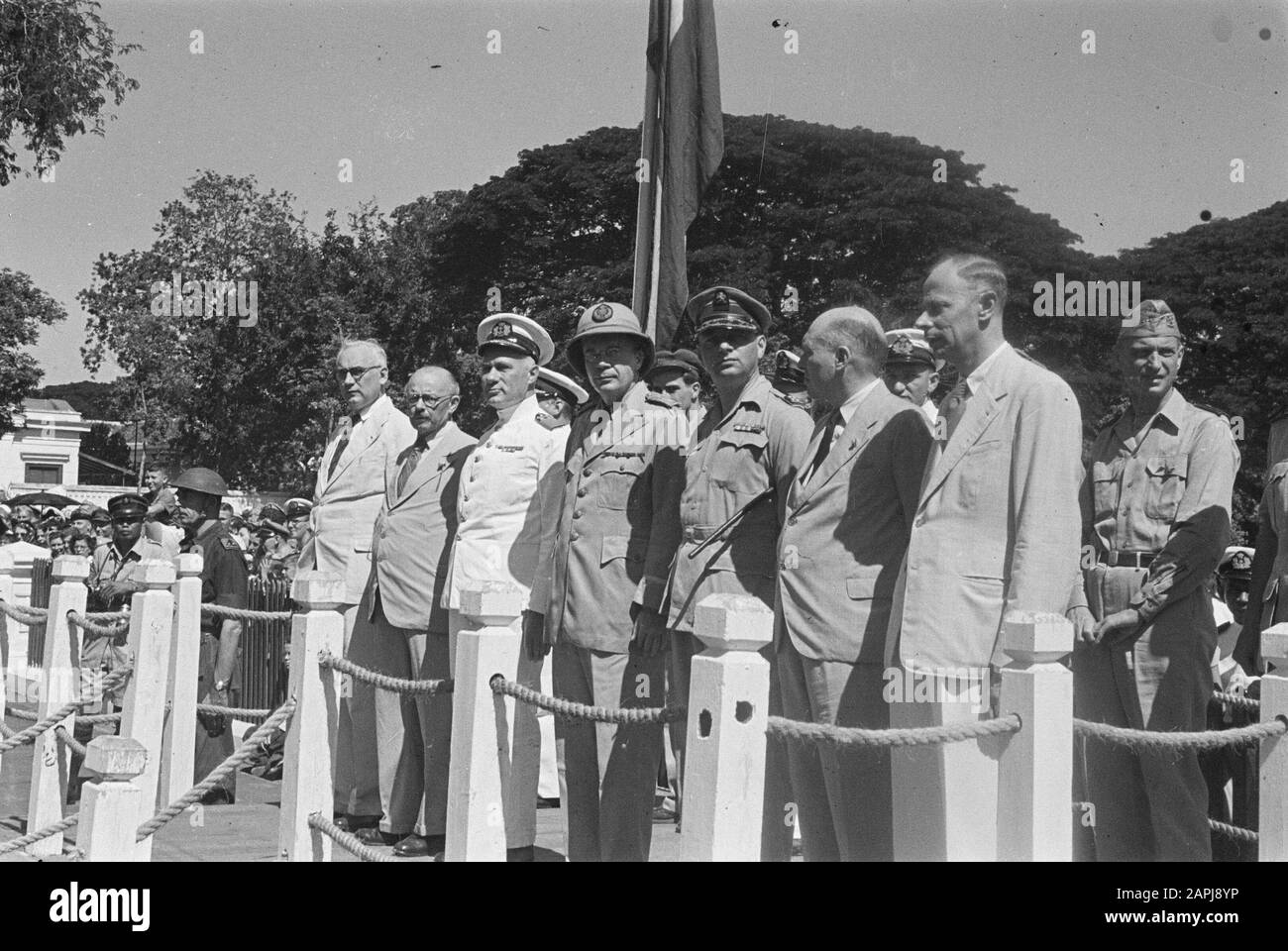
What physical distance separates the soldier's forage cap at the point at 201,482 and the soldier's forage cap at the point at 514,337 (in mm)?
2352

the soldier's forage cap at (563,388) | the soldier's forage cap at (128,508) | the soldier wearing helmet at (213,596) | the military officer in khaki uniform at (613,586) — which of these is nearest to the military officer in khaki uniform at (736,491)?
the military officer in khaki uniform at (613,586)

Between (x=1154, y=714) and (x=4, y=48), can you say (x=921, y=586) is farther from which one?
(x=4, y=48)

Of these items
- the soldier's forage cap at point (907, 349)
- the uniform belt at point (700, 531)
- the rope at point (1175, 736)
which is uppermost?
the soldier's forage cap at point (907, 349)

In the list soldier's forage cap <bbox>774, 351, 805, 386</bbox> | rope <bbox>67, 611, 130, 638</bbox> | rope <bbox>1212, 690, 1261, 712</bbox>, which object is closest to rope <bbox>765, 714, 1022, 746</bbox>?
rope <bbox>1212, 690, 1261, 712</bbox>

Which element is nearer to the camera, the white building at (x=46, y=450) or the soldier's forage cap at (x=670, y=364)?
the soldier's forage cap at (x=670, y=364)

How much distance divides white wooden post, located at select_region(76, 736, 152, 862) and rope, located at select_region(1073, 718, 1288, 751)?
2.33m

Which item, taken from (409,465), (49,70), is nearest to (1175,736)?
(409,465)

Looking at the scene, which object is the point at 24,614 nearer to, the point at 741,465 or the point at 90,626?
the point at 90,626

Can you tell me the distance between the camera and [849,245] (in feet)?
86.4

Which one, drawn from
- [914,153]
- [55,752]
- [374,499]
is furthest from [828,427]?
[914,153]

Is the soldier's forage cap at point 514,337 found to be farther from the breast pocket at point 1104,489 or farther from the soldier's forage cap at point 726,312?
the breast pocket at point 1104,489

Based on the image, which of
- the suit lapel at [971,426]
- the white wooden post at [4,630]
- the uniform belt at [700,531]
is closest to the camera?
the suit lapel at [971,426]

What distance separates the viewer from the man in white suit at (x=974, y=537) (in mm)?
3773

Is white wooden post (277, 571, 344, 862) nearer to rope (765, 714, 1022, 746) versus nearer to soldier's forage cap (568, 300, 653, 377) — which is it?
soldier's forage cap (568, 300, 653, 377)
